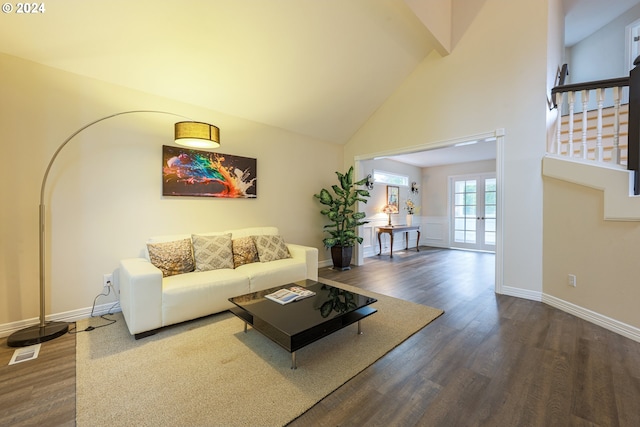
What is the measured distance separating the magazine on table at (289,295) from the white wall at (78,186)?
1.68 m

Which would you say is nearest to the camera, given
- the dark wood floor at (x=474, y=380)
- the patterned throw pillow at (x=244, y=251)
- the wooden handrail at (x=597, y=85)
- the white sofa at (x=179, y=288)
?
the dark wood floor at (x=474, y=380)

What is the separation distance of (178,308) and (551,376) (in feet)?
9.95

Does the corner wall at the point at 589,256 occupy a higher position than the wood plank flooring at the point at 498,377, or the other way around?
the corner wall at the point at 589,256

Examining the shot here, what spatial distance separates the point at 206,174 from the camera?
11.5ft

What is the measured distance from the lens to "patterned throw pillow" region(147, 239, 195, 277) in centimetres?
276

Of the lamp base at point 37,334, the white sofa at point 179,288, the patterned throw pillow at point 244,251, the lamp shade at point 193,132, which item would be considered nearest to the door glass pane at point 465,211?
the white sofa at point 179,288

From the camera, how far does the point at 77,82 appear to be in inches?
104

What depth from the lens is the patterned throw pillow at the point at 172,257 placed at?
2.76m

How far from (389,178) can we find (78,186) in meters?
6.16

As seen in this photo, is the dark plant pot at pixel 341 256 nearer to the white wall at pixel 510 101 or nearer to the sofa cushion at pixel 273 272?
the sofa cushion at pixel 273 272

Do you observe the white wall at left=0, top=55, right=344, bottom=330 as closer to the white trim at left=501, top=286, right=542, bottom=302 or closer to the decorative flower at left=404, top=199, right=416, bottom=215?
the white trim at left=501, top=286, right=542, bottom=302

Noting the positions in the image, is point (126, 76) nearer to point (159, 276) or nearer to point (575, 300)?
point (159, 276)
